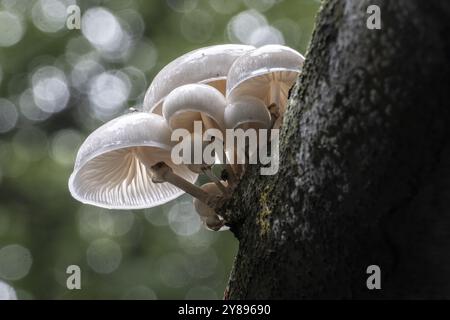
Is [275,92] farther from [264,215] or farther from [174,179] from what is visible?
[264,215]

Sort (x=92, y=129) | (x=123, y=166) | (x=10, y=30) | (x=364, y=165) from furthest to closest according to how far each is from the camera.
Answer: (x=92, y=129), (x=10, y=30), (x=123, y=166), (x=364, y=165)

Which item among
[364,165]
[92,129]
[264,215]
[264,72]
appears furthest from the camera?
[92,129]

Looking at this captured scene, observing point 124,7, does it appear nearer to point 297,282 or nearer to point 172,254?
point 172,254

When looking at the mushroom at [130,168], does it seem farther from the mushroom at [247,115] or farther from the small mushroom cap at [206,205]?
the mushroom at [247,115]

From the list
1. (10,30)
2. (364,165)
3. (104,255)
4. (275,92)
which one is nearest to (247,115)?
(275,92)

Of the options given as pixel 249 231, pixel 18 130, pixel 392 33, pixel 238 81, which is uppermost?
pixel 18 130

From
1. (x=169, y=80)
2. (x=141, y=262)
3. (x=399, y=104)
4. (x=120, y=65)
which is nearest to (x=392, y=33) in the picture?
(x=399, y=104)

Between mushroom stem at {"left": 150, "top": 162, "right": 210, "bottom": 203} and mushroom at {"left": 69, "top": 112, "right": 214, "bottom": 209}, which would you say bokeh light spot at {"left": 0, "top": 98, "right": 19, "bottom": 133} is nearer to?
mushroom at {"left": 69, "top": 112, "right": 214, "bottom": 209}
